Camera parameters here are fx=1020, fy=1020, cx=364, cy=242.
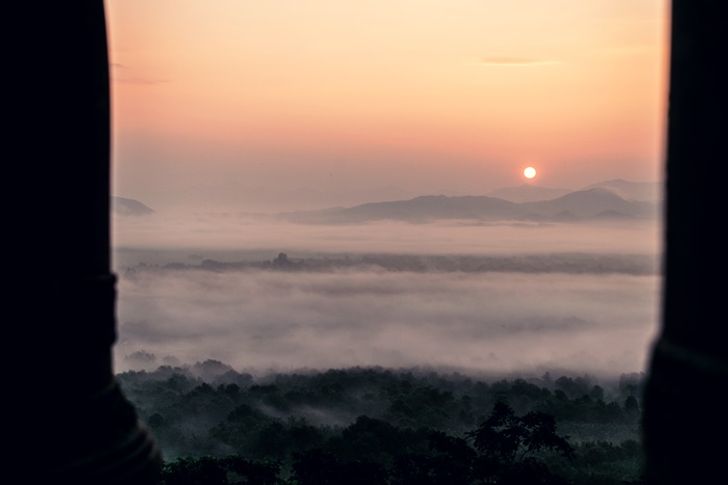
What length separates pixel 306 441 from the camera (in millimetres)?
56469

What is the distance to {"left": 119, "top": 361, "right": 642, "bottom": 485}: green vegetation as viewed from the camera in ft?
96.0

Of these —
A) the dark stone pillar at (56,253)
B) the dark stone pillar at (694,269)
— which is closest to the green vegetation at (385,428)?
the dark stone pillar at (56,253)

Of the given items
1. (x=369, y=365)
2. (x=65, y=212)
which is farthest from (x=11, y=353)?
(x=369, y=365)

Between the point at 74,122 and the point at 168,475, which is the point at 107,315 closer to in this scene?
the point at 74,122

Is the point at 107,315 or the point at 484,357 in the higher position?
the point at 107,315

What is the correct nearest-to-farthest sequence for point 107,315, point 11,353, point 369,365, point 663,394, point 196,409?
point 663,394 → point 11,353 → point 107,315 → point 196,409 → point 369,365

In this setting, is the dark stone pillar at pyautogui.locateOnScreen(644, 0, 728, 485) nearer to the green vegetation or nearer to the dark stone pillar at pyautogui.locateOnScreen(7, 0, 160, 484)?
the dark stone pillar at pyautogui.locateOnScreen(7, 0, 160, 484)

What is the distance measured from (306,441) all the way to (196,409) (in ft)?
86.4

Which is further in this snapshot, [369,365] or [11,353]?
[369,365]

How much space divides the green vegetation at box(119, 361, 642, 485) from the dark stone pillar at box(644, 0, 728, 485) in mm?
20912

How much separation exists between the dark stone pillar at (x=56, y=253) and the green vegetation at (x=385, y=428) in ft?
66.2

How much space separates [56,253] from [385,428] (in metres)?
44.1

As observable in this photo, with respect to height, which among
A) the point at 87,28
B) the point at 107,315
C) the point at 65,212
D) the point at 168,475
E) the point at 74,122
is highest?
the point at 87,28

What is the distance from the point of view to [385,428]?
49094mm
